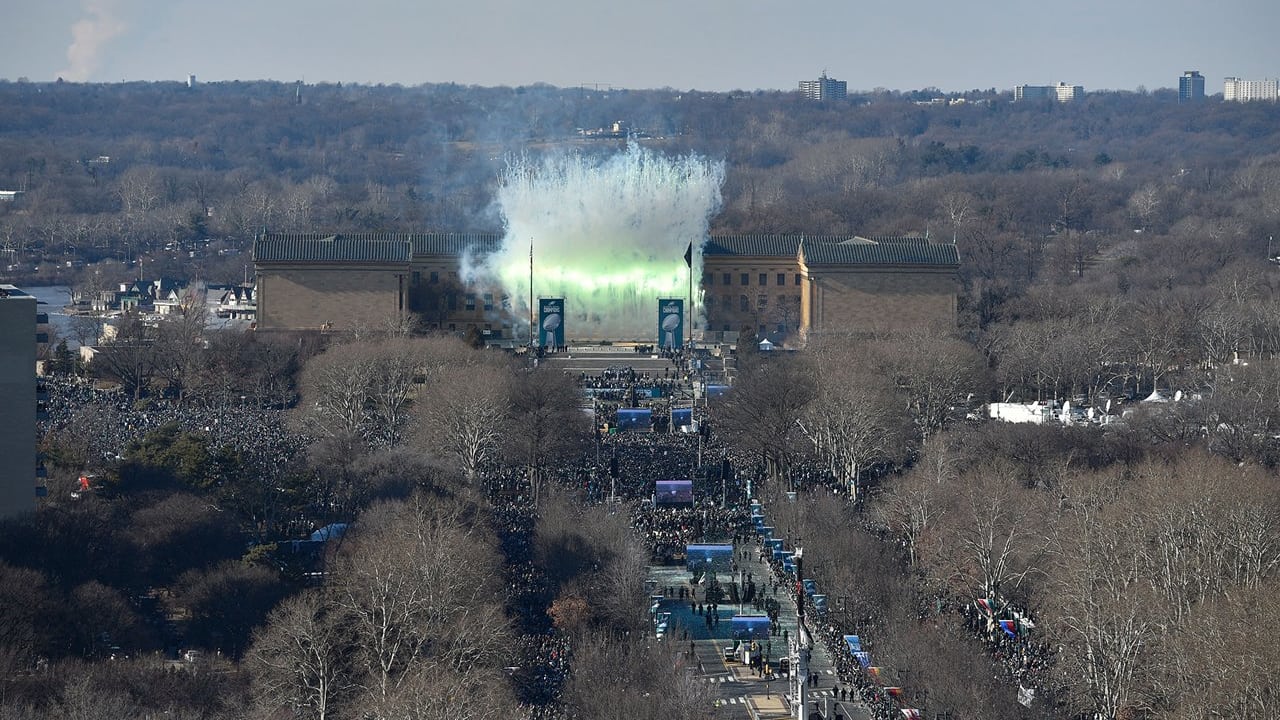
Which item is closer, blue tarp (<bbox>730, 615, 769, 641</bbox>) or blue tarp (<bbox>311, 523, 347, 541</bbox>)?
blue tarp (<bbox>730, 615, 769, 641</bbox>)

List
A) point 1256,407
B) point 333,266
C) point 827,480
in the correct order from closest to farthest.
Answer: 1. point 827,480
2. point 1256,407
3. point 333,266

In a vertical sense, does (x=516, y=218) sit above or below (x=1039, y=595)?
above

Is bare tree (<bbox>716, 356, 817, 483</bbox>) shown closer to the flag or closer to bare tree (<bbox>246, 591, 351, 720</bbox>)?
the flag

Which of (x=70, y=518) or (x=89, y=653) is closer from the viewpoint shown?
(x=89, y=653)

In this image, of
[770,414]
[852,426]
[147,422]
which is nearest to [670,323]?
[770,414]

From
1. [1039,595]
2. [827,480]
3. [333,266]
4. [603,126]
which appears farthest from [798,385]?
[603,126]

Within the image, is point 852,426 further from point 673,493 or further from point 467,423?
point 467,423

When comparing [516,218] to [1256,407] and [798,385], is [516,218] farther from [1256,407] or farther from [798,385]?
[1256,407]

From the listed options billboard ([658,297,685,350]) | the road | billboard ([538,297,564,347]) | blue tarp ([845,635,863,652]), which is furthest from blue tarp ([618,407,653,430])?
blue tarp ([845,635,863,652])
